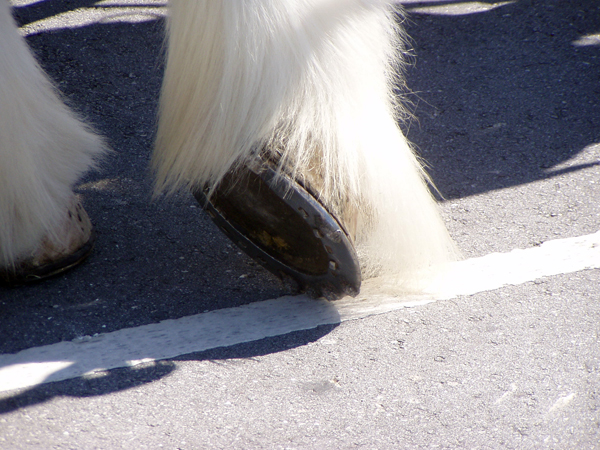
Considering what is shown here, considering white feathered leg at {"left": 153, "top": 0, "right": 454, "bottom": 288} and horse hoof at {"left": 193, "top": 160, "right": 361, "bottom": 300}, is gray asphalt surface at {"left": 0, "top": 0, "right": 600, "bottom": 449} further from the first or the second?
white feathered leg at {"left": 153, "top": 0, "right": 454, "bottom": 288}

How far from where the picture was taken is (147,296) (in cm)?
161

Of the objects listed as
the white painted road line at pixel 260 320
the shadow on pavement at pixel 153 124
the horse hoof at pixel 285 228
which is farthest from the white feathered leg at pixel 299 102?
the shadow on pavement at pixel 153 124

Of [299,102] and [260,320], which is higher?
[299,102]

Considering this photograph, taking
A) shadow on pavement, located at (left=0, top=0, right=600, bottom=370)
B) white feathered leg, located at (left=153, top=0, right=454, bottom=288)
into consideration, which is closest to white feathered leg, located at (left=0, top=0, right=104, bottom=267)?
shadow on pavement, located at (left=0, top=0, right=600, bottom=370)

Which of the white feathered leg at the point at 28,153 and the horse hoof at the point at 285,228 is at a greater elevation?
the white feathered leg at the point at 28,153

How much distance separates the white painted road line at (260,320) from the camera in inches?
54.2

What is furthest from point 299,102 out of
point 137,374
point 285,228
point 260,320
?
point 137,374

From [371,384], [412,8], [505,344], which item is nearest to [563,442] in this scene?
[505,344]

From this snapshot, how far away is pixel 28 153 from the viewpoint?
4.62 ft

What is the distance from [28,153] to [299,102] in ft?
2.21

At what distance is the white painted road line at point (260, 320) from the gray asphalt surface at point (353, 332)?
0.10 ft

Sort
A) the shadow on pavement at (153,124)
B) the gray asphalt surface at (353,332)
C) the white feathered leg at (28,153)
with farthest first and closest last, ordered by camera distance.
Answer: the shadow on pavement at (153,124)
the white feathered leg at (28,153)
the gray asphalt surface at (353,332)

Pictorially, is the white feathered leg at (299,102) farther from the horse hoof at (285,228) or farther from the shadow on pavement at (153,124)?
the shadow on pavement at (153,124)

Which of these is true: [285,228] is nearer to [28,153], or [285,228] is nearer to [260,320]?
[260,320]
